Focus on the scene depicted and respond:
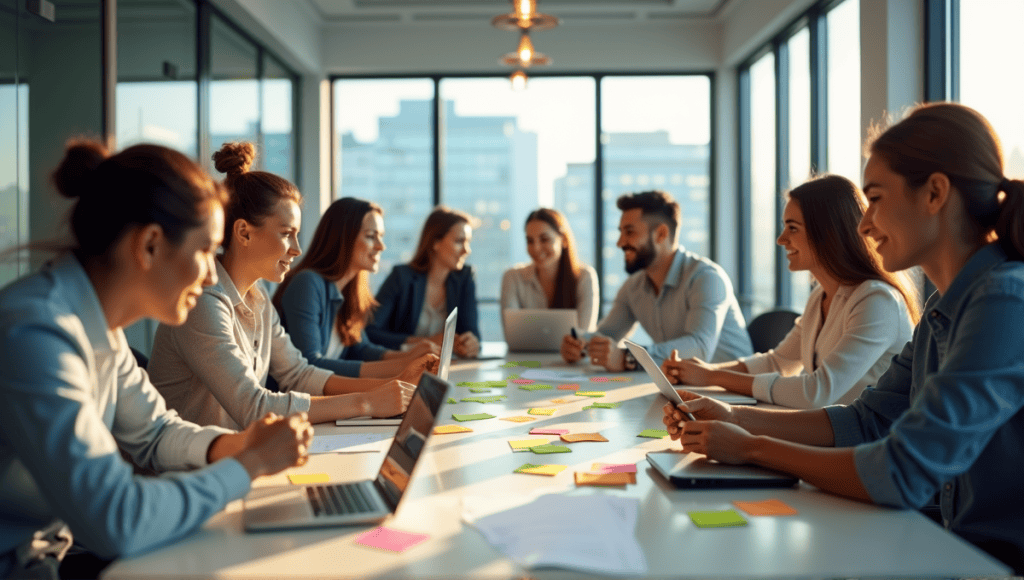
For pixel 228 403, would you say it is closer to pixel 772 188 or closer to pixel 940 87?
pixel 940 87

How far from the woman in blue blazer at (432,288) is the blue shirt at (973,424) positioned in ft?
9.49

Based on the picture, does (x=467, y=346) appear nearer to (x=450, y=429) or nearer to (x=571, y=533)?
(x=450, y=429)

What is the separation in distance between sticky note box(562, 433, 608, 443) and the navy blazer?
2218 millimetres

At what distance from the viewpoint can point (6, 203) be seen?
2.96m

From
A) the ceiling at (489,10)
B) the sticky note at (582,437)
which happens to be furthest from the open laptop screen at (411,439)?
the ceiling at (489,10)

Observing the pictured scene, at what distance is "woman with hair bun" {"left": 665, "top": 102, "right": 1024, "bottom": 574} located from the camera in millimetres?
1277

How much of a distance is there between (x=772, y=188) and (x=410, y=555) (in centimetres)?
547

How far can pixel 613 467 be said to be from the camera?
5.27ft

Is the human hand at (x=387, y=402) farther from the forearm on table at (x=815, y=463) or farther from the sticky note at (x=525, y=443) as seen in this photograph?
the forearm on table at (x=815, y=463)

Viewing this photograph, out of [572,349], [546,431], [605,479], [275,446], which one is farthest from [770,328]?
[275,446]

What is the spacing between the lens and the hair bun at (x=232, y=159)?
2326mm

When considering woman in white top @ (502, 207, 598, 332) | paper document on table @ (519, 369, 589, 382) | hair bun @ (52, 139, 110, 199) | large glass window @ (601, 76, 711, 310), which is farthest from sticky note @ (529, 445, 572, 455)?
large glass window @ (601, 76, 711, 310)

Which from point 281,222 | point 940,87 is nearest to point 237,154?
point 281,222

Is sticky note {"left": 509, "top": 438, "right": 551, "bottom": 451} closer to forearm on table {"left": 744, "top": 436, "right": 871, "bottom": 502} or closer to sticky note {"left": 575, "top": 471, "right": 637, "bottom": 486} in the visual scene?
sticky note {"left": 575, "top": 471, "right": 637, "bottom": 486}
